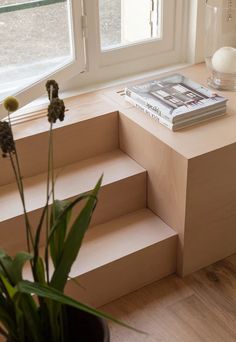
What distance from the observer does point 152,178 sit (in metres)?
1.68

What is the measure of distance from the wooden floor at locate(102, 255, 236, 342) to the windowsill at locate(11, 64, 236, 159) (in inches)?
17.1

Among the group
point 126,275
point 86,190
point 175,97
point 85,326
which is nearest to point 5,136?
point 85,326

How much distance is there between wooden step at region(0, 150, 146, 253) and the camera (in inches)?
60.2

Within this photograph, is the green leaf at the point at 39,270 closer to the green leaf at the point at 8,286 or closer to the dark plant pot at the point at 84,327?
the green leaf at the point at 8,286

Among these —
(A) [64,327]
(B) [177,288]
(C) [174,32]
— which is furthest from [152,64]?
(A) [64,327]

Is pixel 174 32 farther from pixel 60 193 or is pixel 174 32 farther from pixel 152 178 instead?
pixel 60 193

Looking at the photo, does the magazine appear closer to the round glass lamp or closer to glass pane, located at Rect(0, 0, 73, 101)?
the round glass lamp

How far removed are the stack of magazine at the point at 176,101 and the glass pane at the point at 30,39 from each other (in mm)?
287

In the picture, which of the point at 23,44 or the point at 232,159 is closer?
the point at 232,159

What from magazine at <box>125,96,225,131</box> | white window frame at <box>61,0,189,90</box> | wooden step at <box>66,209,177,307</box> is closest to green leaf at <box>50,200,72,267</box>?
wooden step at <box>66,209,177,307</box>

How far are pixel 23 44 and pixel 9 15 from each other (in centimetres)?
11

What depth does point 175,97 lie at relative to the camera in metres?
1.73

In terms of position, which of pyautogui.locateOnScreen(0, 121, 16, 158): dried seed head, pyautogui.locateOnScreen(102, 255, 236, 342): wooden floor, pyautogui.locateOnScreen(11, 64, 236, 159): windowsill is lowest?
pyautogui.locateOnScreen(102, 255, 236, 342): wooden floor

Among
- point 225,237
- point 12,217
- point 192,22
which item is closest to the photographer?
point 12,217
